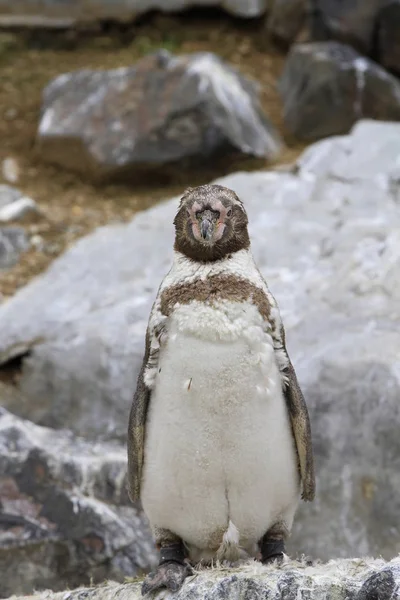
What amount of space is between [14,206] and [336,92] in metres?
3.29

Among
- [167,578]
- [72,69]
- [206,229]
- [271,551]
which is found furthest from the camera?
[72,69]

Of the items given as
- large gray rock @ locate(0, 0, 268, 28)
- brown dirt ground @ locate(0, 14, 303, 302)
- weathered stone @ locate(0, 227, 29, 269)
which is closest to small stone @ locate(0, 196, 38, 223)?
brown dirt ground @ locate(0, 14, 303, 302)

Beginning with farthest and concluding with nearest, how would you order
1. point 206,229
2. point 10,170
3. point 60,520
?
point 10,170
point 60,520
point 206,229

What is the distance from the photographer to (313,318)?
208 inches

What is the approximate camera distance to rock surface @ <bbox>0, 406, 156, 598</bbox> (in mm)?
4477

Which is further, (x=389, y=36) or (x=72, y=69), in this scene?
(x=72, y=69)

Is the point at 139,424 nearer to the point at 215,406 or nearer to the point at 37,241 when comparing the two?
the point at 215,406

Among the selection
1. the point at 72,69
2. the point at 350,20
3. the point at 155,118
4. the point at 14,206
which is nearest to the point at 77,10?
the point at 72,69

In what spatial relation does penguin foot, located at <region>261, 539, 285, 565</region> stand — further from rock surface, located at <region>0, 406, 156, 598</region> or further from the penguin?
rock surface, located at <region>0, 406, 156, 598</region>

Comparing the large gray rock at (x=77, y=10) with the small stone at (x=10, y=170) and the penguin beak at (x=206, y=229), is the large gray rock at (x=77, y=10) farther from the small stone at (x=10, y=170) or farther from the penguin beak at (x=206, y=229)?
the penguin beak at (x=206, y=229)

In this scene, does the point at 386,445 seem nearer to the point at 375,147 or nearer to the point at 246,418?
the point at 246,418

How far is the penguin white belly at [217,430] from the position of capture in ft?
10.1

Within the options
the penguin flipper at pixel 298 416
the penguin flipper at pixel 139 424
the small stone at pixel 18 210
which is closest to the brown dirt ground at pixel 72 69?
the small stone at pixel 18 210

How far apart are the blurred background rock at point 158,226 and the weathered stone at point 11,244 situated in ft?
0.05
